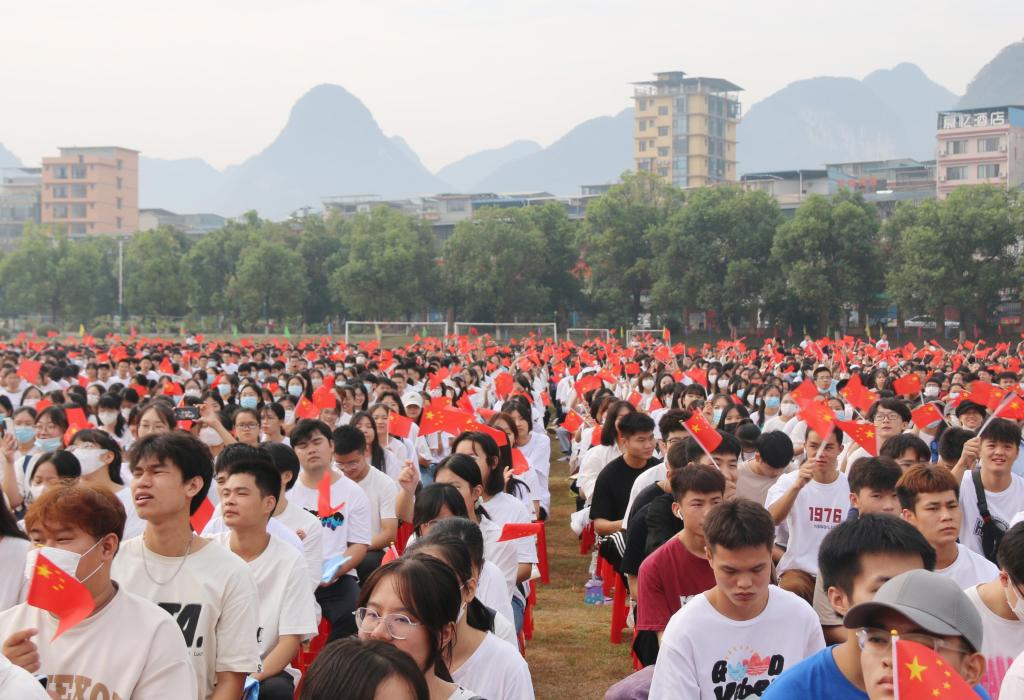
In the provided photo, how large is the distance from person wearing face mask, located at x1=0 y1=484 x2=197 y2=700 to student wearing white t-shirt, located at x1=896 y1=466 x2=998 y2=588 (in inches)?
118

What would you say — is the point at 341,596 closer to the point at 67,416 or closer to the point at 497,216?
the point at 67,416

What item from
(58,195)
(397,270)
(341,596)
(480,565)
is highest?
(58,195)

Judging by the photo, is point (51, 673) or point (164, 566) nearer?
point (51, 673)

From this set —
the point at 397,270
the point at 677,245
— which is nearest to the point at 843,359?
the point at 677,245

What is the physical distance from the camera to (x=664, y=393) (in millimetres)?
13086

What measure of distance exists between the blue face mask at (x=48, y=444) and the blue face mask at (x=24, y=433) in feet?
1.72

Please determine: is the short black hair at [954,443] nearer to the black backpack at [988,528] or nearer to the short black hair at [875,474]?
the black backpack at [988,528]

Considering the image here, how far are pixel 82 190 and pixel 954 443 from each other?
4237 inches

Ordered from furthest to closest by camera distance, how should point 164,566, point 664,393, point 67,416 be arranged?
point 664,393 < point 67,416 < point 164,566

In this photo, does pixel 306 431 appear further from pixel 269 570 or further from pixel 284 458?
pixel 269 570

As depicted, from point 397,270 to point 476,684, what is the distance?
179 feet

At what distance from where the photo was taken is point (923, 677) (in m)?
2.22

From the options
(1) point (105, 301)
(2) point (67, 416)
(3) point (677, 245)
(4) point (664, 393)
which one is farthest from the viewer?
(1) point (105, 301)

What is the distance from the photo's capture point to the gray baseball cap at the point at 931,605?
253 cm
